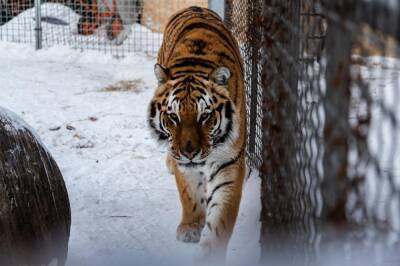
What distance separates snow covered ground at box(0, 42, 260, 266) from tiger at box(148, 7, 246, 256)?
0.15 meters

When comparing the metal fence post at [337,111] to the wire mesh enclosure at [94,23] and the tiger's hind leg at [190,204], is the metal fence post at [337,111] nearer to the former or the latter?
the tiger's hind leg at [190,204]

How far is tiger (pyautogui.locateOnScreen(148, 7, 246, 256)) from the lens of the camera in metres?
3.76

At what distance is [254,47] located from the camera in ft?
15.7

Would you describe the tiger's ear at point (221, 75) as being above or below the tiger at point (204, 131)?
above

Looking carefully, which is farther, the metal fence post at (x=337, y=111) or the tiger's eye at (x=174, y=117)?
the tiger's eye at (x=174, y=117)

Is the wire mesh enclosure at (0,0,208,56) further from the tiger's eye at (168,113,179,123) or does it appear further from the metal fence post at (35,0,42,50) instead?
the tiger's eye at (168,113,179,123)

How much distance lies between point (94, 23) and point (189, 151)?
5.30 metres

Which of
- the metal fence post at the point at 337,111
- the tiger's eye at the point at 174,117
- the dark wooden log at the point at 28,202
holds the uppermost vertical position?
the metal fence post at the point at 337,111

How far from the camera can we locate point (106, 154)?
545 centimetres

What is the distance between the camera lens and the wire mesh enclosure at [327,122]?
137 centimetres

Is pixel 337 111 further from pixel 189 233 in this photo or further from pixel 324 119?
pixel 189 233

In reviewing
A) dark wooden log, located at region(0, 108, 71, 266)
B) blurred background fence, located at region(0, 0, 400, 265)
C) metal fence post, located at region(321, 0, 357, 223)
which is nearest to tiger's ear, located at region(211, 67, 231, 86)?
blurred background fence, located at region(0, 0, 400, 265)

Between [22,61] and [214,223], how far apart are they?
4.60 m

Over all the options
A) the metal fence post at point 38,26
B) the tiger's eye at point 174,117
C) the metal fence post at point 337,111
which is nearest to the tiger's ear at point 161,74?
the tiger's eye at point 174,117
